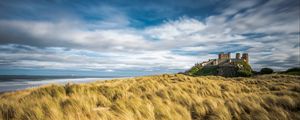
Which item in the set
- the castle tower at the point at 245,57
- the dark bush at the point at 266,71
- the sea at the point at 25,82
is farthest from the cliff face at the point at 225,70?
the sea at the point at 25,82

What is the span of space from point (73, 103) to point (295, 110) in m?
6.27

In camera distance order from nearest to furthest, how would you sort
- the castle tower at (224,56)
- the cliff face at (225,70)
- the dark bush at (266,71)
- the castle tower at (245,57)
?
the dark bush at (266,71) < the cliff face at (225,70) < the castle tower at (245,57) < the castle tower at (224,56)

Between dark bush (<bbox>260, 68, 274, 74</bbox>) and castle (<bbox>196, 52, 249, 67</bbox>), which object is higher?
castle (<bbox>196, 52, 249, 67</bbox>)

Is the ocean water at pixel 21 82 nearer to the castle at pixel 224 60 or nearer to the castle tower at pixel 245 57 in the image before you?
the castle at pixel 224 60

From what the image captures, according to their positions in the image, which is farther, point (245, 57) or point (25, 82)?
point (245, 57)

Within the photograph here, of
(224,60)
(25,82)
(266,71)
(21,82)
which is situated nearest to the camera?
(21,82)

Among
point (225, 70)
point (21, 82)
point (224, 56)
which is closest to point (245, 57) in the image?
point (224, 56)

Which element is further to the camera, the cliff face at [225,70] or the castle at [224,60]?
the castle at [224,60]

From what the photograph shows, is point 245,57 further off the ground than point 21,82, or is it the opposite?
point 245,57

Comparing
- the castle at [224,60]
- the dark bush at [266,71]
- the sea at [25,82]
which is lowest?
the sea at [25,82]

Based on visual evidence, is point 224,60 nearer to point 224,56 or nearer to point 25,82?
point 224,56

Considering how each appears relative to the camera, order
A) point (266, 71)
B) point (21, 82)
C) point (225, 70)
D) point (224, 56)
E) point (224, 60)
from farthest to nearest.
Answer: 1. point (224, 56)
2. point (224, 60)
3. point (225, 70)
4. point (266, 71)
5. point (21, 82)

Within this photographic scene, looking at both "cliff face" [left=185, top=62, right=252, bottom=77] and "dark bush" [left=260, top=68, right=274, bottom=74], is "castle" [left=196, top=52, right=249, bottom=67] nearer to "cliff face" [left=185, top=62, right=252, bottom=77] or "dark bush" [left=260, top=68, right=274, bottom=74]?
"cliff face" [left=185, top=62, right=252, bottom=77]

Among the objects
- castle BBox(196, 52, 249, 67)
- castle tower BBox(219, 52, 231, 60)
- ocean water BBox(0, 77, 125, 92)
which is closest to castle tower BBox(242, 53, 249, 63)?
castle BBox(196, 52, 249, 67)
